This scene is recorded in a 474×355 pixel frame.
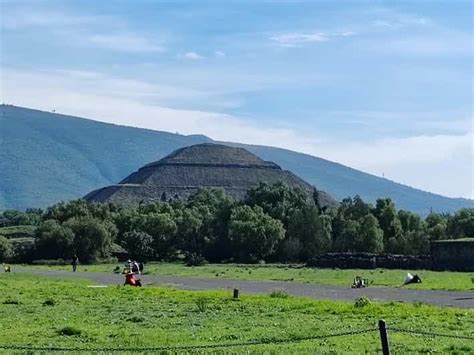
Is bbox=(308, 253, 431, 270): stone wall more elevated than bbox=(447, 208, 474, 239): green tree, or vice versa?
bbox=(447, 208, 474, 239): green tree

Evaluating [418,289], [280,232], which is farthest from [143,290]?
[280,232]

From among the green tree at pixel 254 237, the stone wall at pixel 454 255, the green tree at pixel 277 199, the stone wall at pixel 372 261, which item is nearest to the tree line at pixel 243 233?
the green tree at pixel 254 237

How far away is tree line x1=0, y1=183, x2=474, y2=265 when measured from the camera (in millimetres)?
108625

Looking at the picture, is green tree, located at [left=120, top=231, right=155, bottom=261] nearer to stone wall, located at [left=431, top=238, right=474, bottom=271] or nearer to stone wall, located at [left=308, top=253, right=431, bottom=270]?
stone wall, located at [left=308, top=253, right=431, bottom=270]

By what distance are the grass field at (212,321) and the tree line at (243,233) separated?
2754 inches

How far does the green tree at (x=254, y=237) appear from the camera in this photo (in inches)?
4614

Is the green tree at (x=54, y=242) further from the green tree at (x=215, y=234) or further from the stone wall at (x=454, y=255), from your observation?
the stone wall at (x=454, y=255)

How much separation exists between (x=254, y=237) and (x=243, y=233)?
1884 mm

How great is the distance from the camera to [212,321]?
27.9 m

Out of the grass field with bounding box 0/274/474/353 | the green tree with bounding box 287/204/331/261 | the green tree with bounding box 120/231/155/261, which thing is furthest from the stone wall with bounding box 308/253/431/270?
the grass field with bounding box 0/274/474/353

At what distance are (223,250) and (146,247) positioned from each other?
11.7 meters

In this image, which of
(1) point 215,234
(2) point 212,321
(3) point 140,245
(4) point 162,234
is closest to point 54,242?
(3) point 140,245

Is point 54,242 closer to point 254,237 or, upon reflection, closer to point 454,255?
point 254,237

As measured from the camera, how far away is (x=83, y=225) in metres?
121
